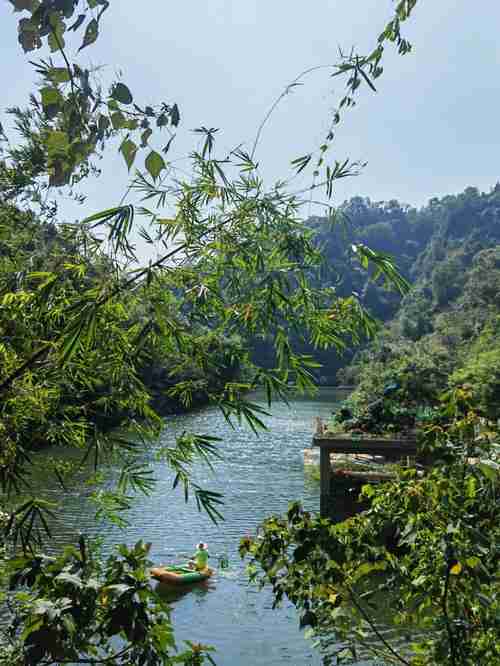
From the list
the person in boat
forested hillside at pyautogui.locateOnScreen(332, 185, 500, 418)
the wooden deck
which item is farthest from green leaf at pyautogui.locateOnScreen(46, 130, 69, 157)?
the wooden deck

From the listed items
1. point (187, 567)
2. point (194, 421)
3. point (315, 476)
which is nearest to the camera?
point (187, 567)

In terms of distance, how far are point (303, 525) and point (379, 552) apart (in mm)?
258

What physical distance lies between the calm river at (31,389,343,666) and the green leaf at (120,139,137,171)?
840 mm

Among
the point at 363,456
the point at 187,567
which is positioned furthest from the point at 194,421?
the point at 187,567

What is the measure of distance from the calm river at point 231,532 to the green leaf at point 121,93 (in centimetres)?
95

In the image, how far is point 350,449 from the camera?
12.2m

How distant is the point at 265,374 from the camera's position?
2.25 metres

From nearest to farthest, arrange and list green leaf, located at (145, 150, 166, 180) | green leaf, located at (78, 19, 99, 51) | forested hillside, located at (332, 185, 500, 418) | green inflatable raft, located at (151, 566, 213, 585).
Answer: green leaf, located at (78, 19, 99, 51)
green leaf, located at (145, 150, 166, 180)
green inflatable raft, located at (151, 566, 213, 585)
forested hillside, located at (332, 185, 500, 418)

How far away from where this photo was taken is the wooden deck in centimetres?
1192

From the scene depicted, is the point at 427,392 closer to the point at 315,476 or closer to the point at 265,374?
the point at 315,476

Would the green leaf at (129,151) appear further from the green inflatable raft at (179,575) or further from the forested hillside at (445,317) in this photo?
the green inflatable raft at (179,575)

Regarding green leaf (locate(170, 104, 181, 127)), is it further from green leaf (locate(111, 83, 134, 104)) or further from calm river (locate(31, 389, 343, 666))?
calm river (locate(31, 389, 343, 666))

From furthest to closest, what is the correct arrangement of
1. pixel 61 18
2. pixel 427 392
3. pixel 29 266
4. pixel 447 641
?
1. pixel 427 392
2. pixel 29 266
3. pixel 447 641
4. pixel 61 18

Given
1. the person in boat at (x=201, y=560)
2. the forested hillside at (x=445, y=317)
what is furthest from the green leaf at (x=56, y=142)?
the person in boat at (x=201, y=560)
